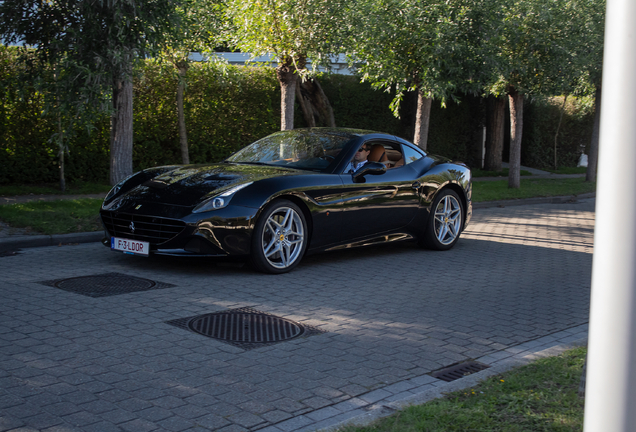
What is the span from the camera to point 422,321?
5.39m

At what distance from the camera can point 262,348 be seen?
14.8 ft

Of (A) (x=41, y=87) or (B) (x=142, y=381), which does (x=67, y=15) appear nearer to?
(A) (x=41, y=87)

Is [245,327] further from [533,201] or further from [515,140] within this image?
[515,140]

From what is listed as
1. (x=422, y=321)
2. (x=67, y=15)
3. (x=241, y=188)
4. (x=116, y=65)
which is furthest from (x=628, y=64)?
(x=67, y=15)

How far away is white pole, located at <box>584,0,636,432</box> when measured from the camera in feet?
5.85

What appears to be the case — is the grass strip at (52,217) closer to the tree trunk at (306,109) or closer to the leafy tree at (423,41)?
the leafy tree at (423,41)

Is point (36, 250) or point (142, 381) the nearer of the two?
point (142, 381)

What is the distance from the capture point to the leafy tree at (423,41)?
13508 millimetres

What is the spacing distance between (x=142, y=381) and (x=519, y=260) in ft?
19.8

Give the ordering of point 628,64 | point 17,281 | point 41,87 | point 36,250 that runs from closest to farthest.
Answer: point 628,64
point 17,281
point 36,250
point 41,87

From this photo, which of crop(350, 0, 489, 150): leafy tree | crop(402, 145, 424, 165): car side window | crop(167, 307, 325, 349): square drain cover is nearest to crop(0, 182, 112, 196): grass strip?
crop(350, 0, 489, 150): leafy tree

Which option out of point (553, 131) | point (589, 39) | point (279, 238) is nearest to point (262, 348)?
point (279, 238)

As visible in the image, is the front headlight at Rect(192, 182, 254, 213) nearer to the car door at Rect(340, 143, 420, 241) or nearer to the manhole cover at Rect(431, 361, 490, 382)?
the car door at Rect(340, 143, 420, 241)

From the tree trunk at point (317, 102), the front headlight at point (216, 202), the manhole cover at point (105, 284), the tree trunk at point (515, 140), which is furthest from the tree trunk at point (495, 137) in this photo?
the manhole cover at point (105, 284)
